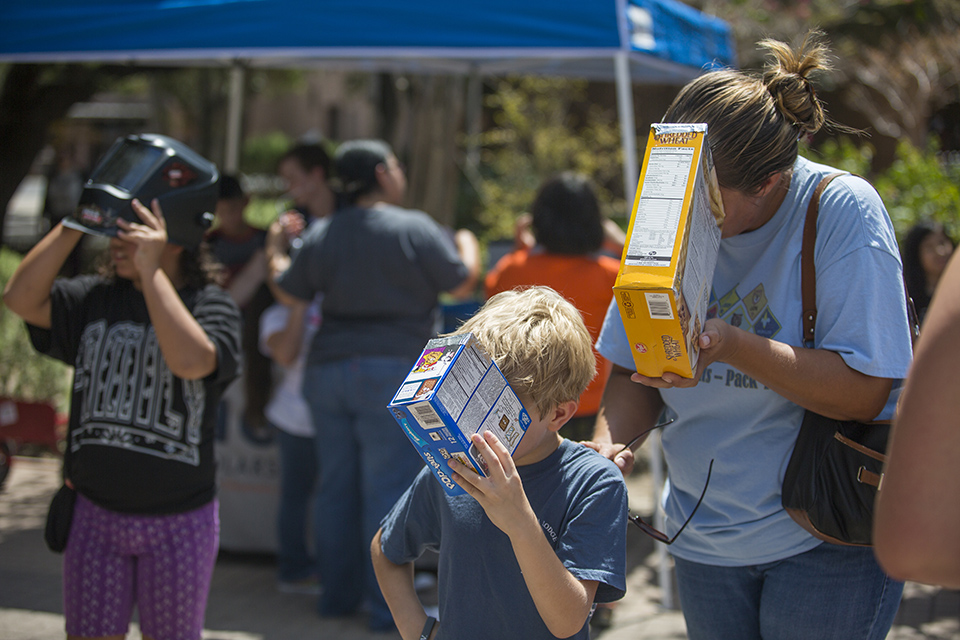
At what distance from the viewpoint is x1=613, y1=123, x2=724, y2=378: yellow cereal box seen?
1330 millimetres

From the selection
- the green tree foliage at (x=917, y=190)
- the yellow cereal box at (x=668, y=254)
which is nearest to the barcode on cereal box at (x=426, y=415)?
the yellow cereal box at (x=668, y=254)

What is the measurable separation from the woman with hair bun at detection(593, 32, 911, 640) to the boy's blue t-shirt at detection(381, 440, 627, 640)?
0.16 meters

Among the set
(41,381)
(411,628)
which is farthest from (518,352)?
(41,381)

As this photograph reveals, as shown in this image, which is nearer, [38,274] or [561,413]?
[561,413]

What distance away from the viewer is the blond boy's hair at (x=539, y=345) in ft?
4.91

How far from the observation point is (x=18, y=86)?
873 centimetres

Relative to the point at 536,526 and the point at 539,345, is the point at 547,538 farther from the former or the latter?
the point at 539,345

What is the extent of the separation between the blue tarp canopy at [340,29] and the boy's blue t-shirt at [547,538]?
2474 mm

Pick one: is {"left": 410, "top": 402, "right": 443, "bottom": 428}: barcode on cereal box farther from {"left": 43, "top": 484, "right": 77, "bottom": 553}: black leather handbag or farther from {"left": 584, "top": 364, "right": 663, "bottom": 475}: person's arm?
{"left": 43, "top": 484, "right": 77, "bottom": 553}: black leather handbag

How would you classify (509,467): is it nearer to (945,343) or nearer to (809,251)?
(945,343)

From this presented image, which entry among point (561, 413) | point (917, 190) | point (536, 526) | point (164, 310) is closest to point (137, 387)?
point (164, 310)

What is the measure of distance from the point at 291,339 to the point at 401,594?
248cm

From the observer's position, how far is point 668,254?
133 cm

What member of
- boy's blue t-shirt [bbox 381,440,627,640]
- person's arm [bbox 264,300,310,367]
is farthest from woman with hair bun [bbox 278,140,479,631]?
boy's blue t-shirt [bbox 381,440,627,640]
